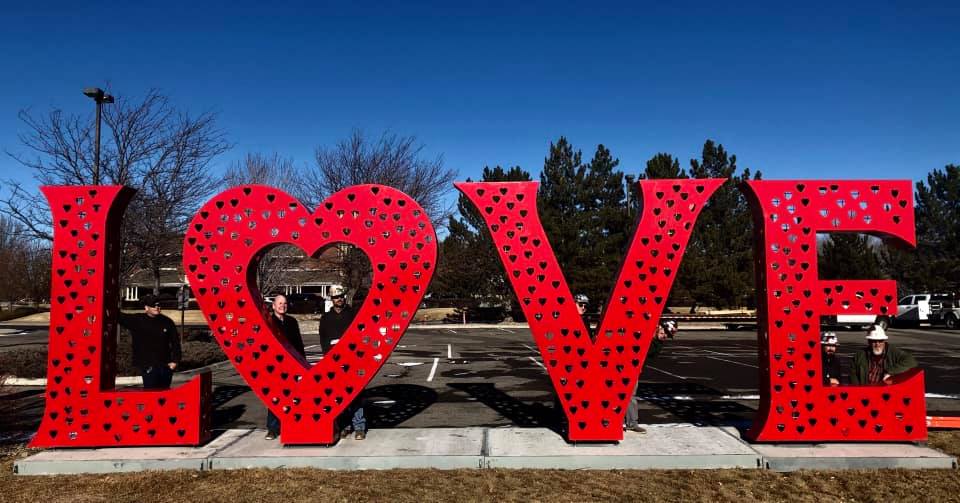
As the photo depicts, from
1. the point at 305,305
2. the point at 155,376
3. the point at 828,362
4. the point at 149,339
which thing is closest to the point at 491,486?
the point at 155,376

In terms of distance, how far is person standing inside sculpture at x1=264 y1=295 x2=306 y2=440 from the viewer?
21.6 ft

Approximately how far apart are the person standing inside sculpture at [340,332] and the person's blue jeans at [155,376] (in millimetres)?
1820

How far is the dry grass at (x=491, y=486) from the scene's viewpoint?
4.95 metres

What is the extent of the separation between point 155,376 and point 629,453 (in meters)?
5.29

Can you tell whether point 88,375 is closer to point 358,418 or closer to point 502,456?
point 358,418

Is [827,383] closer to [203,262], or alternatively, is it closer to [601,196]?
[203,262]

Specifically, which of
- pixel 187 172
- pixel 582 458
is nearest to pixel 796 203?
pixel 582 458

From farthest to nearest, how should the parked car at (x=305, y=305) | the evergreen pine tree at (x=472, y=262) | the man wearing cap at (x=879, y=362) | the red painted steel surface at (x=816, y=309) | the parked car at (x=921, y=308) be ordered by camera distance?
the parked car at (x=305, y=305) < the evergreen pine tree at (x=472, y=262) < the parked car at (x=921, y=308) < the man wearing cap at (x=879, y=362) < the red painted steel surface at (x=816, y=309)

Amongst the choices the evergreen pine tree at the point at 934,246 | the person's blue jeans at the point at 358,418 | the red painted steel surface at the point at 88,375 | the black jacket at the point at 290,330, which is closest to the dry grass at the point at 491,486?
the red painted steel surface at the point at 88,375

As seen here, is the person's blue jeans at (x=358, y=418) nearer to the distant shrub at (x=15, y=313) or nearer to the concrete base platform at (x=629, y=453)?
the concrete base platform at (x=629, y=453)

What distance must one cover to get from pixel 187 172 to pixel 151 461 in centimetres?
1048

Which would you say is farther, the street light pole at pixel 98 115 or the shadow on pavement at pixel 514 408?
the street light pole at pixel 98 115

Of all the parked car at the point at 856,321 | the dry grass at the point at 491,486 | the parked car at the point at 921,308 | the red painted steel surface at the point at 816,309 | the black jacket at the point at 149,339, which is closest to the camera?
the dry grass at the point at 491,486

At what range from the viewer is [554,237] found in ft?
95.7
